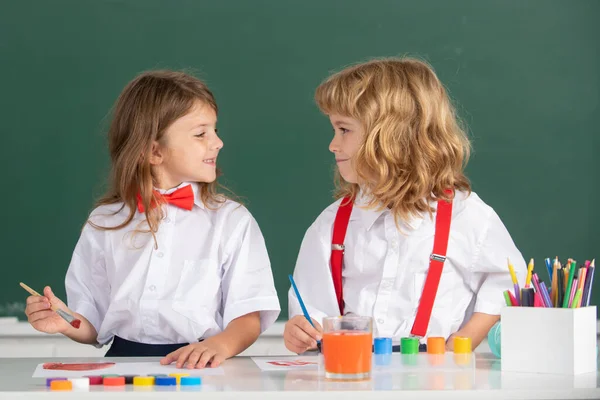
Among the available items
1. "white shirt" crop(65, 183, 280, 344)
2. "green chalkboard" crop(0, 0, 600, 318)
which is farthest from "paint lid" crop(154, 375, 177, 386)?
"green chalkboard" crop(0, 0, 600, 318)

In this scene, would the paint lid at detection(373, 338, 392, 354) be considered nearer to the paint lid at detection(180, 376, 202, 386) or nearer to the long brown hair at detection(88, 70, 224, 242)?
the paint lid at detection(180, 376, 202, 386)

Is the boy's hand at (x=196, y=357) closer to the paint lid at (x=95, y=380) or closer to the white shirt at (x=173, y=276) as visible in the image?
the paint lid at (x=95, y=380)

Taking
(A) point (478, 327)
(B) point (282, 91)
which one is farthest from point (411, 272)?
(B) point (282, 91)

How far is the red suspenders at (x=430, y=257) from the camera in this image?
6.63 feet

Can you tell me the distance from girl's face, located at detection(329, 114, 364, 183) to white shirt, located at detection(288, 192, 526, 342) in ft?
0.39

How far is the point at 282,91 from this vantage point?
3.02 meters

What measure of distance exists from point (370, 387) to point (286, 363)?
1.09 feet

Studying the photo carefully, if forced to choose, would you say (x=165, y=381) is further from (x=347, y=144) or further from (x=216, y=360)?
(x=347, y=144)

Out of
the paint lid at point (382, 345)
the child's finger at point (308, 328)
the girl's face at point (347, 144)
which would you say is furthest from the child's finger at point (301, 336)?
the girl's face at point (347, 144)

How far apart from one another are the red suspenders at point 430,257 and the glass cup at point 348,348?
67 centimetres

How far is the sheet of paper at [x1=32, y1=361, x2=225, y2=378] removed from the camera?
4.83ft

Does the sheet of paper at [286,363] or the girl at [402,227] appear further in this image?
the girl at [402,227]

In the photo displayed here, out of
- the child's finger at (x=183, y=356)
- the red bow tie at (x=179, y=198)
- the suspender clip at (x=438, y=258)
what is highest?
the red bow tie at (x=179, y=198)

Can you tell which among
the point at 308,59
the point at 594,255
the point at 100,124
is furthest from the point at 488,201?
the point at 100,124
